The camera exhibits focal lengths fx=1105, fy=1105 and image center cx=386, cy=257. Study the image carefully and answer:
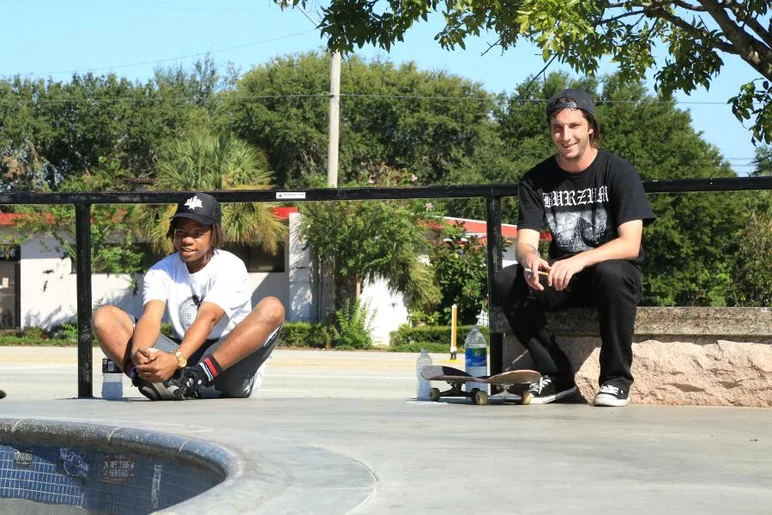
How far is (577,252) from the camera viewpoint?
5.46 meters

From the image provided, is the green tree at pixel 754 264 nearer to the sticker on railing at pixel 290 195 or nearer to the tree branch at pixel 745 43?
the tree branch at pixel 745 43

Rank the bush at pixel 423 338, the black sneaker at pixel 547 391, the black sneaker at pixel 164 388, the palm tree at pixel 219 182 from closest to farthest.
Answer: the black sneaker at pixel 547 391 → the black sneaker at pixel 164 388 → the bush at pixel 423 338 → the palm tree at pixel 219 182

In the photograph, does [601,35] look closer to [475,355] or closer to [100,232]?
[475,355]

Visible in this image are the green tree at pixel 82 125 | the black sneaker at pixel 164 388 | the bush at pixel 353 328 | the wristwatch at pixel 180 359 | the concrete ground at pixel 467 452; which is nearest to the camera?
the concrete ground at pixel 467 452

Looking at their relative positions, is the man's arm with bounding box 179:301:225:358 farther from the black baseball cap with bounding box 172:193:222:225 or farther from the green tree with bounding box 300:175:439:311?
the green tree with bounding box 300:175:439:311

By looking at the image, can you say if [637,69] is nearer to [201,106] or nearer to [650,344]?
[650,344]

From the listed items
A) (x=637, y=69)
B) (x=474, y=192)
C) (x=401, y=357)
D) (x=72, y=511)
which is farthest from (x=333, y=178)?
(x=72, y=511)

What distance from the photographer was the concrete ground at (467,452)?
297 centimetres

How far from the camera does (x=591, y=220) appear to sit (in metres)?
5.45

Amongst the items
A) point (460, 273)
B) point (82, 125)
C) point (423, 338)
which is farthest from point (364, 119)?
point (423, 338)

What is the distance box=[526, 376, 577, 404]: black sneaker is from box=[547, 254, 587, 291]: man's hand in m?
0.63

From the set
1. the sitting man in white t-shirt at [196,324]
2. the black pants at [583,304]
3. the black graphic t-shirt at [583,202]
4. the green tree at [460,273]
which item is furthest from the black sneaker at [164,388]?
the green tree at [460,273]

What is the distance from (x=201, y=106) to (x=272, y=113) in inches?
235

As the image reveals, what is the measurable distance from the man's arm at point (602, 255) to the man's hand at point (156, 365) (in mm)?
1963
